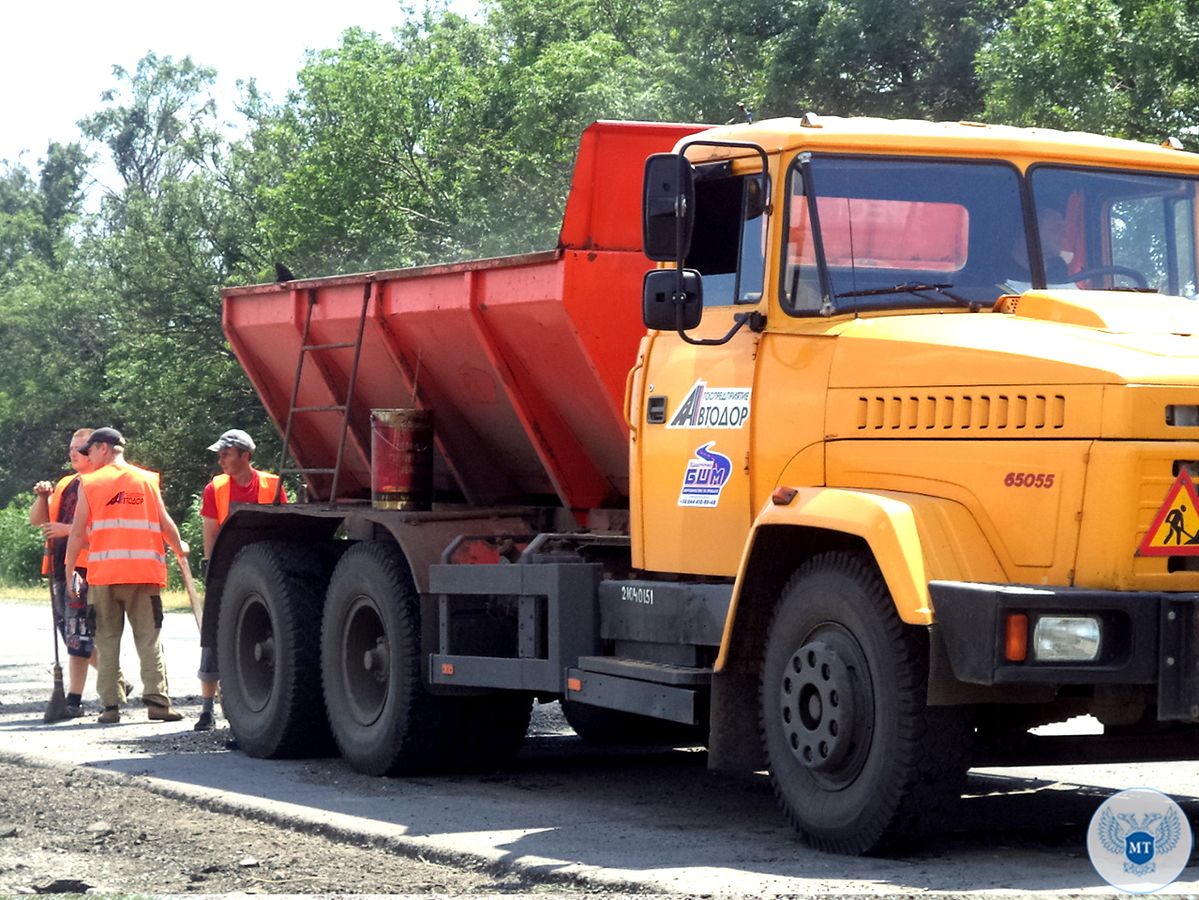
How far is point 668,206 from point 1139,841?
2820mm

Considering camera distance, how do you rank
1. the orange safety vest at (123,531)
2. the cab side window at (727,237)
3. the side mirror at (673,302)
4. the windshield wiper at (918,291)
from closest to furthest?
the windshield wiper at (918,291), the side mirror at (673,302), the cab side window at (727,237), the orange safety vest at (123,531)

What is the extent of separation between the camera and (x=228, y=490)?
12.2 metres

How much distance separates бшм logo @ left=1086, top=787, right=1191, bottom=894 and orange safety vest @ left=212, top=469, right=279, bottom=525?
6.40 meters

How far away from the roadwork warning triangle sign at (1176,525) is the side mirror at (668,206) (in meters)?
2.04

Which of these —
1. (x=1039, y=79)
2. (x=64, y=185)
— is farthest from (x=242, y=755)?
(x=64, y=185)

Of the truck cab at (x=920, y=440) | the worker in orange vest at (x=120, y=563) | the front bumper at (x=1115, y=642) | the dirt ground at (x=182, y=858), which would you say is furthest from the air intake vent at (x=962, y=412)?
the worker in orange vest at (x=120, y=563)

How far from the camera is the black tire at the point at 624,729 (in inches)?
428

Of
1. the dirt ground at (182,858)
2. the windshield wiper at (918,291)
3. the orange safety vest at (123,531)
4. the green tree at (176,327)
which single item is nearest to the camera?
the dirt ground at (182,858)

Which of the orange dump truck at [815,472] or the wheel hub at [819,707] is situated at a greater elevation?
the orange dump truck at [815,472]

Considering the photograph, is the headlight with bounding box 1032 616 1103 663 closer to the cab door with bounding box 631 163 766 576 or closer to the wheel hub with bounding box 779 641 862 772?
the wheel hub with bounding box 779 641 862 772

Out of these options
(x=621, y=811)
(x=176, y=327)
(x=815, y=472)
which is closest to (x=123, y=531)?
(x=621, y=811)

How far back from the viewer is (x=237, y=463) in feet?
40.1

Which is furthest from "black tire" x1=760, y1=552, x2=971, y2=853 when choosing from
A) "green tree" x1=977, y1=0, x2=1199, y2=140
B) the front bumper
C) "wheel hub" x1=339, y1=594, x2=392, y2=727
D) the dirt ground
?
"green tree" x1=977, y1=0, x2=1199, y2=140

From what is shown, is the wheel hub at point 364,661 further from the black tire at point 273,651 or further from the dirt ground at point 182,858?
the dirt ground at point 182,858
